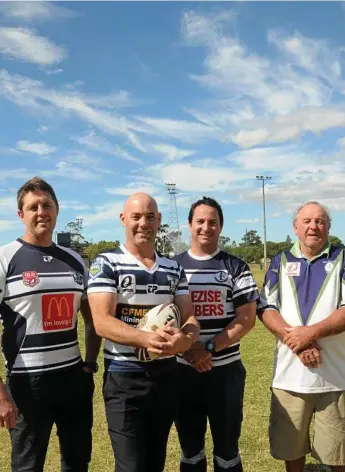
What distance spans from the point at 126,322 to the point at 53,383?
2.32ft

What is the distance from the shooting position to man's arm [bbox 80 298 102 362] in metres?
3.71

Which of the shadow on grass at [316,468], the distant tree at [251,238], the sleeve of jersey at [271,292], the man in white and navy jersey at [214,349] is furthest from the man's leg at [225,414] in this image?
the distant tree at [251,238]

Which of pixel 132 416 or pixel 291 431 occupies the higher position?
pixel 132 416

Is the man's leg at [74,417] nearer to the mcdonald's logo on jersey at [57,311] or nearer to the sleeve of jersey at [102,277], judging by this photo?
the mcdonald's logo on jersey at [57,311]

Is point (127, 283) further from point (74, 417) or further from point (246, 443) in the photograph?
point (246, 443)

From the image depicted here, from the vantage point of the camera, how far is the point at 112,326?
3.08 m

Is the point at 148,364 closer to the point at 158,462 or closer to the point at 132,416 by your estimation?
the point at 132,416

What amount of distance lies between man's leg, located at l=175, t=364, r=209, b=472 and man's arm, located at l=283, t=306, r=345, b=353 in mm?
780

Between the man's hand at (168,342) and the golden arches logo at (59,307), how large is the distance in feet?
2.49

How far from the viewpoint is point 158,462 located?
3.29 m

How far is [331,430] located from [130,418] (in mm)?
1854

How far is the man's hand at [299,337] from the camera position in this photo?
3.83 m

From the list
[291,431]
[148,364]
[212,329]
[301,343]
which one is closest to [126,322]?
[148,364]

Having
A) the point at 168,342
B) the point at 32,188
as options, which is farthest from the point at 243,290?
the point at 32,188
